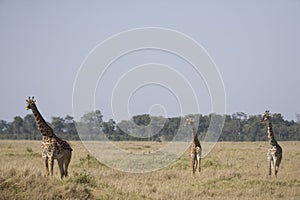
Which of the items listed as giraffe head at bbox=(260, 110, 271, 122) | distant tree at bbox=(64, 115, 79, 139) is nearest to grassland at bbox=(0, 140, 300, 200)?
giraffe head at bbox=(260, 110, 271, 122)

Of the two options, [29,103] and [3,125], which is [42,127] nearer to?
[29,103]

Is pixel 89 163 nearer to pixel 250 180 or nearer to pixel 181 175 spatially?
pixel 181 175

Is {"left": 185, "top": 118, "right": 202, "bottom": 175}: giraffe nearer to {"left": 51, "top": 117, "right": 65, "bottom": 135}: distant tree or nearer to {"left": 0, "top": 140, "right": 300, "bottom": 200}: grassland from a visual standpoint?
{"left": 0, "top": 140, "right": 300, "bottom": 200}: grassland

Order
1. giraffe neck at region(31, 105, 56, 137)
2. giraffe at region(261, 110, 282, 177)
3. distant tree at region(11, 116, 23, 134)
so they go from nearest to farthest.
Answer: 1. giraffe neck at region(31, 105, 56, 137)
2. giraffe at region(261, 110, 282, 177)
3. distant tree at region(11, 116, 23, 134)

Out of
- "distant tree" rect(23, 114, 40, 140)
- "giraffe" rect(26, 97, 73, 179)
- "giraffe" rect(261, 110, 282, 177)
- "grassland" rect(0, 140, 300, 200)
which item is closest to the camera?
"grassland" rect(0, 140, 300, 200)

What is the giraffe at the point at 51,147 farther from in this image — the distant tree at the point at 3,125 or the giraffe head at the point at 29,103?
the distant tree at the point at 3,125

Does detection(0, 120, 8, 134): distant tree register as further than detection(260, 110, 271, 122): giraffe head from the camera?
Yes

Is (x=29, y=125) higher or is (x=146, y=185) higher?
(x=29, y=125)

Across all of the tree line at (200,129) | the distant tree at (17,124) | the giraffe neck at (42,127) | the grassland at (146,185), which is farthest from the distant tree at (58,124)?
the giraffe neck at (42,127)

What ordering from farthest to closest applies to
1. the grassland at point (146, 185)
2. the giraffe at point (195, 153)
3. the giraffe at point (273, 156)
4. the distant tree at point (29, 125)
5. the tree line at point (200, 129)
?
the distant tree at point (29, 125) → the tree line at point (200, 129) → the giraffe at point (195, 153) → the giraffe at point (273, 156) → the grassland at point (146, 185)

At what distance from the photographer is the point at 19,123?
3580 inches

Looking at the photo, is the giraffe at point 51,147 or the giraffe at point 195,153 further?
the giraffe at point 195,153

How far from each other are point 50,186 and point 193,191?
15.0ft

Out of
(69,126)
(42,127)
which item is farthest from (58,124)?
(42,127)
